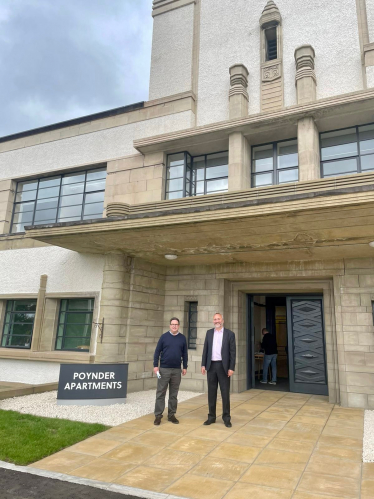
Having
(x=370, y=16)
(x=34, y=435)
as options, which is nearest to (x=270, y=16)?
(x=370, y=16)

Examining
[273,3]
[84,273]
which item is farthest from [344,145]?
[84,273]

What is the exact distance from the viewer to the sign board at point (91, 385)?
808 cm

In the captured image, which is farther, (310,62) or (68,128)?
(68,128)

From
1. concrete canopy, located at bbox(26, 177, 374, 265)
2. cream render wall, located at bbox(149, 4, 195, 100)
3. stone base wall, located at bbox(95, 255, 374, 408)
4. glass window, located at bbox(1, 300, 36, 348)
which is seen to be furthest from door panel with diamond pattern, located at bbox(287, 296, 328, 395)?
glass window, located at bbox(1, 300, 36, 348)

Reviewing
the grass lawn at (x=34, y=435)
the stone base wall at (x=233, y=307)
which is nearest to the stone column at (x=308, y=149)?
the stone base wall at (x=233, y=307)

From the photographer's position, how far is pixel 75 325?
11266 mm

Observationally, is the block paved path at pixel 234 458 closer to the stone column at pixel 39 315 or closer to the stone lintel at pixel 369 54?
the stone column at pixel 39 315

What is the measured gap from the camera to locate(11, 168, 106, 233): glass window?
40.9 ft

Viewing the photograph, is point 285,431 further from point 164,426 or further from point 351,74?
point 351,74

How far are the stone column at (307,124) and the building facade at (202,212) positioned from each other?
1.6 inches

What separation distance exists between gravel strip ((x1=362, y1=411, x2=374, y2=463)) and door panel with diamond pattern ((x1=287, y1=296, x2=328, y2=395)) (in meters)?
2.03

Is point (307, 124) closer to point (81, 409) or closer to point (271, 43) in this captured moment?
point (271, 43)

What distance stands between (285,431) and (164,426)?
7.02 feet

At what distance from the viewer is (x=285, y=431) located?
6527 mm
